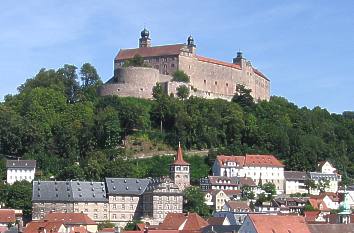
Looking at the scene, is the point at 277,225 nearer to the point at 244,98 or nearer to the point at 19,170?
the point at 19,170

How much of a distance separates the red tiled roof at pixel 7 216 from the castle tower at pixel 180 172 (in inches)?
776

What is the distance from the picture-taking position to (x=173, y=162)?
9712 centimetres

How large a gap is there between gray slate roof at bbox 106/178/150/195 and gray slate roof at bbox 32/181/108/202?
0.81 metres

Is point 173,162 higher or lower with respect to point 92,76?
lower

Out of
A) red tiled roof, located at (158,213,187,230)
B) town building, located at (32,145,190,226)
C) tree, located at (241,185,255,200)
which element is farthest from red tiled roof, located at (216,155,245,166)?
red tiled roof, located at (158,213,187,230)

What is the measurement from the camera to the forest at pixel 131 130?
100875 mm

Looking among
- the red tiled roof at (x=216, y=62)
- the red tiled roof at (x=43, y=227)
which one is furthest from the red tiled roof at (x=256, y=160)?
the red tiled roof at (x=43, y=227)


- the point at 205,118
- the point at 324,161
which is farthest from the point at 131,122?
the point at 324,161

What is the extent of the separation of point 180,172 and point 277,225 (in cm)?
3703

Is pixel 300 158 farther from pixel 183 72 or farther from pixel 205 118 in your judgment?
pixel 183 72

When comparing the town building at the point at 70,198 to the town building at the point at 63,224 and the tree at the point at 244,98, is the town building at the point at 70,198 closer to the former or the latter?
the town building at the point at 63,224

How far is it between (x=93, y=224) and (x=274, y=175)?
1246 inches

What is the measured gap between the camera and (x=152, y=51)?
126 meters

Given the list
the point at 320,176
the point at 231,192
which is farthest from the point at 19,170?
the point at 320,176
